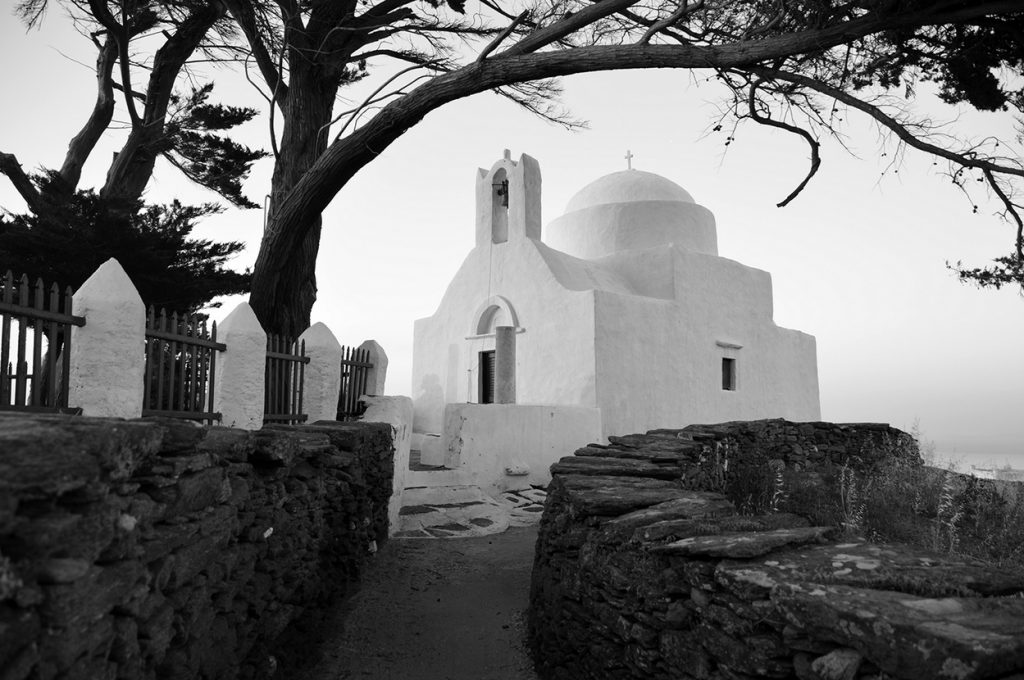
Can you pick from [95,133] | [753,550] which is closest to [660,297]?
[95,133]

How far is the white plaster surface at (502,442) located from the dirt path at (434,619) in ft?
10.8

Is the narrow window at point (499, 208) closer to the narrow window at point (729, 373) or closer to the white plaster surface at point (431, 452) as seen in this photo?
the white plaster surface at point (431, 452)

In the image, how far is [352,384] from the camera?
9008 mm

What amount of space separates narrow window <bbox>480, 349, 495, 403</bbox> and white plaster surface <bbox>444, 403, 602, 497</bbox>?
362cm

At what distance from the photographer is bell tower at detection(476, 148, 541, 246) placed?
50.2ft

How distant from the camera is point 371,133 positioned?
870cm

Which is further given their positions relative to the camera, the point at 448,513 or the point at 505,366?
the point at 505,366

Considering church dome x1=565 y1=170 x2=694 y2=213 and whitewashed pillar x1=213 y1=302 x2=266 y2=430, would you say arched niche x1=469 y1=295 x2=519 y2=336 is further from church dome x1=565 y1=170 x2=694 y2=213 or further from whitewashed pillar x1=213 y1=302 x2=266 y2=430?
whitewashed pillar x1=213 y1=302 x2=266 y2=430

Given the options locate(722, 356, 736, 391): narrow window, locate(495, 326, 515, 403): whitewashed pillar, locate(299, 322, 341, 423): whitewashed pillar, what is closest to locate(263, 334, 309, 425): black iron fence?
locate(299, 322, 341, 423): whitewashed pillar

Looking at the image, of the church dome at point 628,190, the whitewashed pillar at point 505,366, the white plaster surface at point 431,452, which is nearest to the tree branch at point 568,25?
the whitewashed pillar at point 505,366

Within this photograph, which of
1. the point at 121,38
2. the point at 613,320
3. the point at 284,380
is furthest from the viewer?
the point at 613,320

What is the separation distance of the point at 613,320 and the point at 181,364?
938 cm

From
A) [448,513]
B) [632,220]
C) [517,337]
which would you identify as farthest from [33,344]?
[632,220]

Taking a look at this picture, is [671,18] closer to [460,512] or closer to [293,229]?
[293,229]
